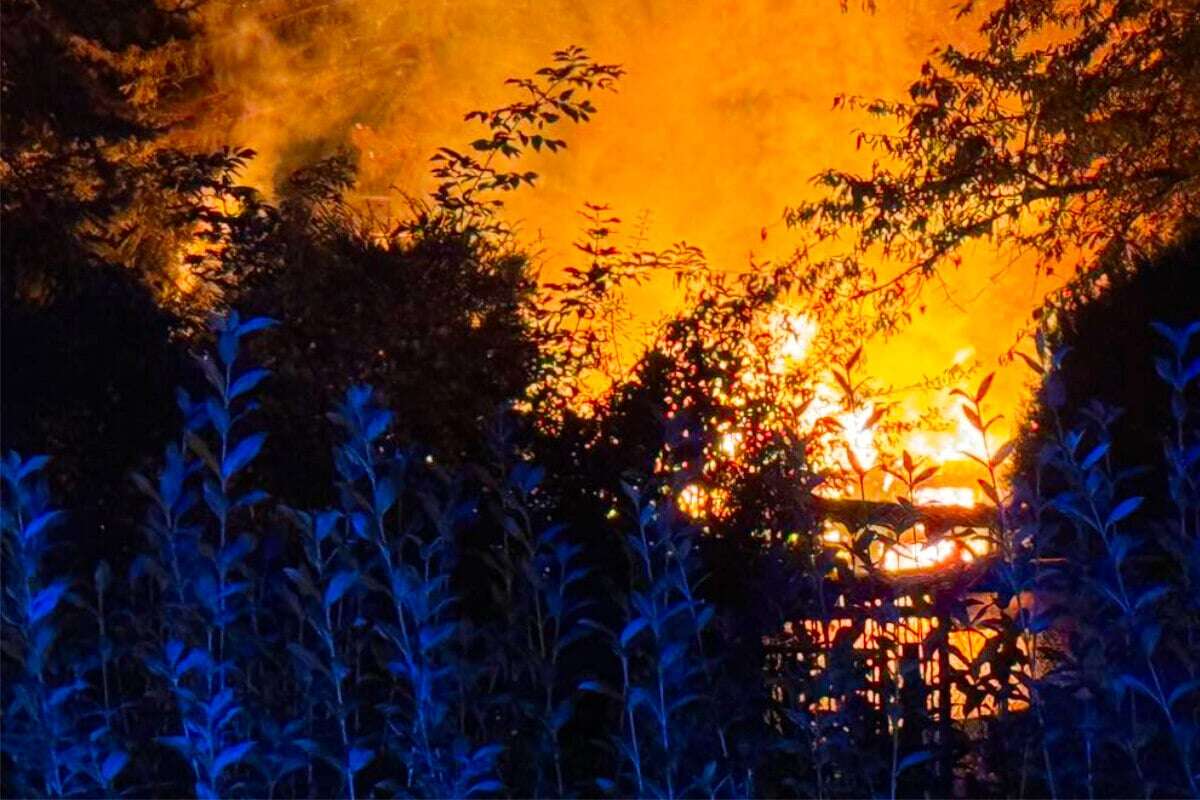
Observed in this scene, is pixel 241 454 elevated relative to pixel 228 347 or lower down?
lower down

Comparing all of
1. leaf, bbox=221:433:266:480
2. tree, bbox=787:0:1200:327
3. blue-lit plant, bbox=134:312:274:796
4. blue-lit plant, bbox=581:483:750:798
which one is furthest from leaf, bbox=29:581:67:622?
tree, bbox=787:0:1200:327

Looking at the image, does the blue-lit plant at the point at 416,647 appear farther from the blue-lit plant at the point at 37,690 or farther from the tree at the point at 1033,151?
the tree at the point at 1033,151

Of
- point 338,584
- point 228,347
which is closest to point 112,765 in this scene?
point 338,584

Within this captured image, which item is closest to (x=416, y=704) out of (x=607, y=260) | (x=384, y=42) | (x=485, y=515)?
(x=485, y=515)

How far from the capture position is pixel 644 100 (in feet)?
32.9

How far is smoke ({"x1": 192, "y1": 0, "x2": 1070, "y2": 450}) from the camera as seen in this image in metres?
9.81

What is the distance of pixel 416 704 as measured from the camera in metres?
3.96

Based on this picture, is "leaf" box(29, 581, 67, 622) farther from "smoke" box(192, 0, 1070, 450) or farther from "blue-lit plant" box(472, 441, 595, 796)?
"smoke" box(192, 0, 1070, 450)

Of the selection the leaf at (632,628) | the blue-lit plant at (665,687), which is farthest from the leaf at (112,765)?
the leaf at (632,628)

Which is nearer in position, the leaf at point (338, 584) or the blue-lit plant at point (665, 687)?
the leaf at point (338, 584)

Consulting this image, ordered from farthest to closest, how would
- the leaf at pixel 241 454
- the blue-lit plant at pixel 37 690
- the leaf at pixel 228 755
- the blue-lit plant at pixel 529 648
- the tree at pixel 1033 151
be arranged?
1. the tree at pixel 1033 151
2. the blue-lit plant at pixel 529 648
3. the blue-lit plant at pixel 37 690
4. the leaf at pixel 241 454
5. the leaf at pixel 228 755

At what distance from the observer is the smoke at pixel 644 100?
981 centimetres

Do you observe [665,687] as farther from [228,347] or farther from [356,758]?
[228,347]

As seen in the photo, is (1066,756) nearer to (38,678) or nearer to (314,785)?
(314,785)
